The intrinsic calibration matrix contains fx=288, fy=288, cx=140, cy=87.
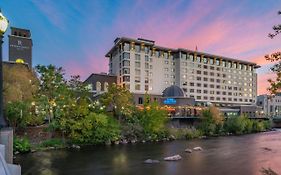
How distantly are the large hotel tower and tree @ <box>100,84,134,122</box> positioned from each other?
4668 centimetres

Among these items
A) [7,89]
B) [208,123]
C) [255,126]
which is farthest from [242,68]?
[7,89]

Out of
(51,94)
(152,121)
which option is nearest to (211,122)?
(152,121)

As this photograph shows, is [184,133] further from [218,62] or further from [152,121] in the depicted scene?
[218,62]

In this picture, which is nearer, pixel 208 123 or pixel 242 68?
pixel 208 123

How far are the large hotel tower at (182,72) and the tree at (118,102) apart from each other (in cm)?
4668

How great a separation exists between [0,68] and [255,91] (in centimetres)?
15498

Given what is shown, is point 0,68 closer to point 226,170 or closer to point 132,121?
point 226,170

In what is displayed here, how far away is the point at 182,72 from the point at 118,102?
70.7 metres

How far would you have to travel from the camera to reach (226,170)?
24.5 m

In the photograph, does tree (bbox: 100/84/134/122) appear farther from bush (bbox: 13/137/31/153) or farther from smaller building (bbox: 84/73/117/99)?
smaller building (bbox: 84/73/117/99)

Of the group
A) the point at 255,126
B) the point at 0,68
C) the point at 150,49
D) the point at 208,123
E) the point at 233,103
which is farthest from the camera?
the point at 233,103

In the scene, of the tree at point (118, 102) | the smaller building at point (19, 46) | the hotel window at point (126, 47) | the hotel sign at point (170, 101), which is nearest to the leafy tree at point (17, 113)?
the tree at point (118, 102)

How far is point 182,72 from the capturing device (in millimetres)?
122000

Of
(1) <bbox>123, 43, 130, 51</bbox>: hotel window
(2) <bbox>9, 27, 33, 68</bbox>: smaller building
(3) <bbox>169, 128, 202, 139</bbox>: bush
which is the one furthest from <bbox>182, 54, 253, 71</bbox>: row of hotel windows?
(3) <bbox>169, 128, 202, 139</bbox>: bush
